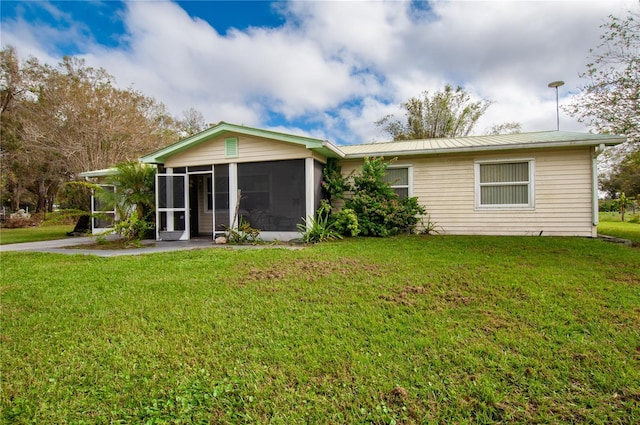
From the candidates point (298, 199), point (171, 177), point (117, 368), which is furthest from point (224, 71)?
point (117, 368)

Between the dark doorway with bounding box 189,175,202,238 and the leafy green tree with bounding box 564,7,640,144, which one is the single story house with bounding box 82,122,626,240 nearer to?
the dark doorway with bounding box 189,175,202,238

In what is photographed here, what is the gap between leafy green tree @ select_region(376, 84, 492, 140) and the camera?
886 inches

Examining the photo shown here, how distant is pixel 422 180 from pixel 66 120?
20691 mm

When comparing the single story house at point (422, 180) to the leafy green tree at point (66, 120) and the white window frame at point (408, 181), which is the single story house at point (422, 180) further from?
the leafy green tree at point (66, 120)

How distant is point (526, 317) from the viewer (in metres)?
2.90

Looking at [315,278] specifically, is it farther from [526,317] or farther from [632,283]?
[632,283]

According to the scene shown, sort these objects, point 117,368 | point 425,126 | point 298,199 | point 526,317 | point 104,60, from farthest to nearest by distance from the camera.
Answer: point 425,126 < point 104,60 < point 298,199 < point 526,317 < point 117,368

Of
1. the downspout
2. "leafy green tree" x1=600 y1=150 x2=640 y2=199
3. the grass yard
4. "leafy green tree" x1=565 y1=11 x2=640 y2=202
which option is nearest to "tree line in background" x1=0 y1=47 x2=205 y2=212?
the grass yard

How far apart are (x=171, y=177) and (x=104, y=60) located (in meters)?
14.6

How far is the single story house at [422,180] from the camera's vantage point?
788cm

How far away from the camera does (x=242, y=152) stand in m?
8.75

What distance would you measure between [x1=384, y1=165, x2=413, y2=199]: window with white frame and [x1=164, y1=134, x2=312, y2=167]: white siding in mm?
2825

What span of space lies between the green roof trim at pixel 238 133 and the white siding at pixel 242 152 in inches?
5.7

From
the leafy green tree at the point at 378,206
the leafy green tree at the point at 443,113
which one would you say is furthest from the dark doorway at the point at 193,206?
the leafy green tree at the point at 443,113
